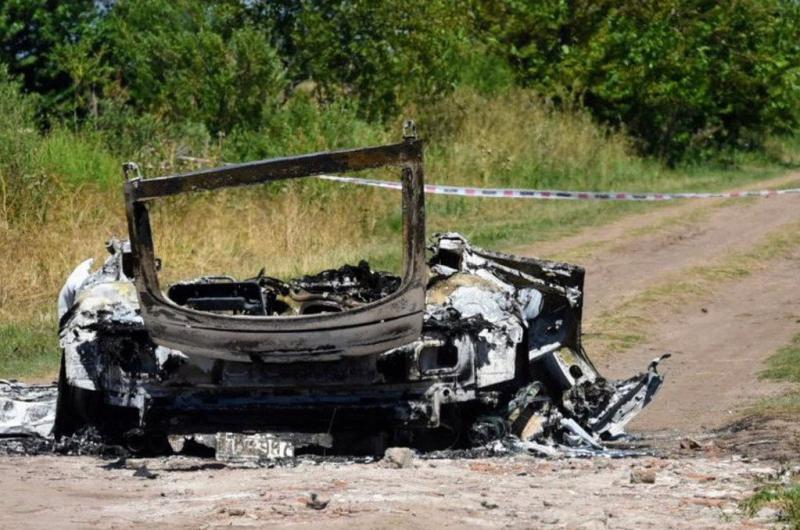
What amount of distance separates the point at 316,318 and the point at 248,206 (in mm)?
11107

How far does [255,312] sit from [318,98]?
1654cm

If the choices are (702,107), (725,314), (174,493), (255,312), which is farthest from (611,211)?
(174,493)

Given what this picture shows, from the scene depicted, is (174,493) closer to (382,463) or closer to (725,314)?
(382,463)

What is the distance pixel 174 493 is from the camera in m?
7.79

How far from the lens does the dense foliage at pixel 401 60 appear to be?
23688 millimetres

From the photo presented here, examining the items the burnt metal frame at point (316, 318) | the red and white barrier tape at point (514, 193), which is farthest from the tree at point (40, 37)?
the burnt metal frame at point (316, 318)

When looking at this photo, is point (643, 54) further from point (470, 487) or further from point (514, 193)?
point (470, 487)

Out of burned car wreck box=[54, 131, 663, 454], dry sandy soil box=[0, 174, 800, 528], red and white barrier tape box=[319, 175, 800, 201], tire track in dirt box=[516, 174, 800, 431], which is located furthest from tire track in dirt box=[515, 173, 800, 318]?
burned car wreck box=[54, 131, 663, 454]

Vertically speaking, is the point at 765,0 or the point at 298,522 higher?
the point at 765,0

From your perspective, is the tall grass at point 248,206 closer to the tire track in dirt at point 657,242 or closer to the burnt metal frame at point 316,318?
the tire track in dirt at point 657,242

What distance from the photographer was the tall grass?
672 inches

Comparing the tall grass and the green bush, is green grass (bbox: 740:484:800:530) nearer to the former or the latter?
the tall grass

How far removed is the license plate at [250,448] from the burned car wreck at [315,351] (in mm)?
33

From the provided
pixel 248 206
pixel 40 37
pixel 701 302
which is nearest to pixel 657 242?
pixel 701 302
